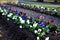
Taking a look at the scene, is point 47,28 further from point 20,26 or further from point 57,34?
point 20,26

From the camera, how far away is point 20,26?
18.7 ft

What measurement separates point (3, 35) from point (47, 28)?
2285mm

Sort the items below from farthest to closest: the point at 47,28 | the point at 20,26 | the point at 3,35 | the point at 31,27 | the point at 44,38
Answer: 1. the point at 3,35
2. the point at 20,26
3. the point at 31,27
4. the point at 47,28
5. the point at 44,38

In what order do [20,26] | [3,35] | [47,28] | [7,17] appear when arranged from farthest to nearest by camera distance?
[7,17]
[3,35]
[20,26]
[47,28]

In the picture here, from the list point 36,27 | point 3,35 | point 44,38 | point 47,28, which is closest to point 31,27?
point 36,27

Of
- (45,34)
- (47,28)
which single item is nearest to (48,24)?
(47,28)

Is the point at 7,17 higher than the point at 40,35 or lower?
lower

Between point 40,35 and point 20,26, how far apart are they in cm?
125

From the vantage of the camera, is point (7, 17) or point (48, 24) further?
point (7, 17)

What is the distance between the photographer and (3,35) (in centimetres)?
671

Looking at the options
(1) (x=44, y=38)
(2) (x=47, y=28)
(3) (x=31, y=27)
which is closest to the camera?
(1) (x=44, y=38)

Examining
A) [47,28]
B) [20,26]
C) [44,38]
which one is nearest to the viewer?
[44,38]

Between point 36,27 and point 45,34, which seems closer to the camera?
point 45,34

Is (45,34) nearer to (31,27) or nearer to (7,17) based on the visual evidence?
(31,27)
